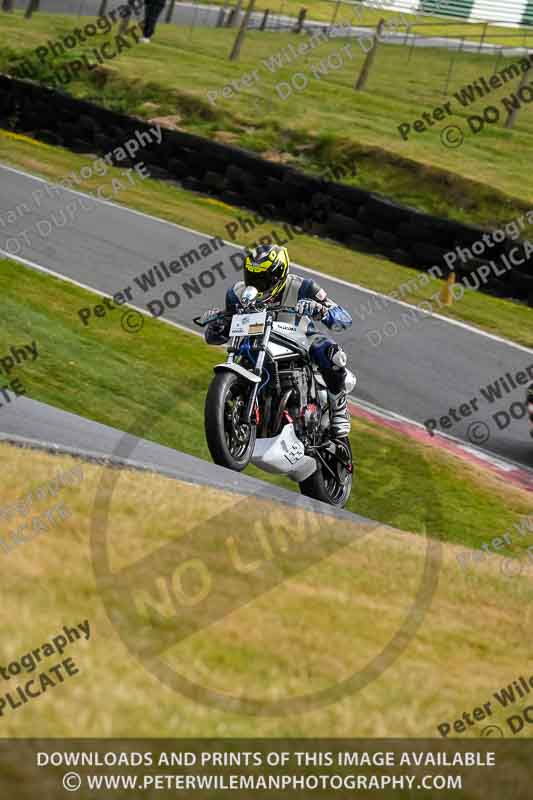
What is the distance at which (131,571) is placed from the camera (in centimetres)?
508

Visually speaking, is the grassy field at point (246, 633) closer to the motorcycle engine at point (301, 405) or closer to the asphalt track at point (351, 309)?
the motorcycle engine at point (301, 405)

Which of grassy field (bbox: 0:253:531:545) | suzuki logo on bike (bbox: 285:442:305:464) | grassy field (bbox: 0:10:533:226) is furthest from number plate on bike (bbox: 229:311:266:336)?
grassy field (bbox: 0:10:533:226)

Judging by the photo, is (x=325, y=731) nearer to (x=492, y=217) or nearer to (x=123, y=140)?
(x=492, y=217)

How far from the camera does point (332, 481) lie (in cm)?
941

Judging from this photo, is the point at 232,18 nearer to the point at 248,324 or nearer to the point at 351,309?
the point at 351,309

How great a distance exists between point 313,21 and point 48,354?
3760 centimetres

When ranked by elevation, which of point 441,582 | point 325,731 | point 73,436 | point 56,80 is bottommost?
point 56,80

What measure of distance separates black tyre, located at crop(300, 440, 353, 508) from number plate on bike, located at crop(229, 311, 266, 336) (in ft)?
4.54

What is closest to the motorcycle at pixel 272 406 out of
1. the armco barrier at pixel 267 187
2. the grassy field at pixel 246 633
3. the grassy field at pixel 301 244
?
the grassy field at pixel 246 633

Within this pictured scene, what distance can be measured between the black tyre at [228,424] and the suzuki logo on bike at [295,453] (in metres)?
0.30

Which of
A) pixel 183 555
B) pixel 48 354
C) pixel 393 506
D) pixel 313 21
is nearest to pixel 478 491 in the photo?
pixel 393 506

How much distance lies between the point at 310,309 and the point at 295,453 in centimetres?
113

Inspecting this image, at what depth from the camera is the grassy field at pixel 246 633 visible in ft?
13.1

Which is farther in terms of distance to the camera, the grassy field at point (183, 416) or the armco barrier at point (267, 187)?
the armco barrier at point (267, 187)
